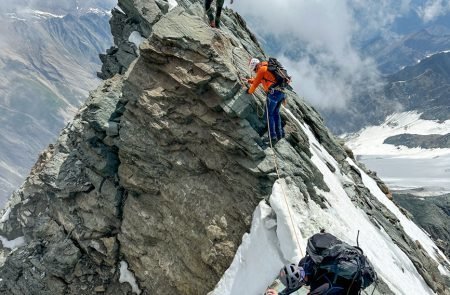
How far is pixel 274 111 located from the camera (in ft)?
67.6

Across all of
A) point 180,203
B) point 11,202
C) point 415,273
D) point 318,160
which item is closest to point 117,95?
point 180,203

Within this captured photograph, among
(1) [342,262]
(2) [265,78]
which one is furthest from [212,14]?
(1) [342,262]

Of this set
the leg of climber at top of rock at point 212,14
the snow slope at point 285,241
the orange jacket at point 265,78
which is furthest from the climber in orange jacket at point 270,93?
the leg of climber at top of rock at point 212,14

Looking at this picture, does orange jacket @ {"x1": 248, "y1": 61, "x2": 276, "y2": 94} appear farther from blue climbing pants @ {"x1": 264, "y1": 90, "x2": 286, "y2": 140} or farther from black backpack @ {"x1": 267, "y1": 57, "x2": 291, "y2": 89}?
blue climbing pants @ {"x1": 264, "y1": 90, "x2": 286, "y2": 140}

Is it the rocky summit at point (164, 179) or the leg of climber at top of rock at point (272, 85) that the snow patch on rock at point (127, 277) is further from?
the leg of climber at top of rock at point (272, 85)

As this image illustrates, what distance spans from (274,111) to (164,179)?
6485 mm

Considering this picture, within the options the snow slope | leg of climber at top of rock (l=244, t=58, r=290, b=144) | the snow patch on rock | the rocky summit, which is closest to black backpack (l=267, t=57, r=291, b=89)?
leg of climber at top of rock (l=244, t=58, r=290, b=144)

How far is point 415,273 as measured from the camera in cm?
2628

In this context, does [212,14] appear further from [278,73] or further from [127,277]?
[127,277]

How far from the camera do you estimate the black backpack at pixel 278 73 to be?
19906mm

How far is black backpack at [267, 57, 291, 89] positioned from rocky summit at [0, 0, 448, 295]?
4.52 ft

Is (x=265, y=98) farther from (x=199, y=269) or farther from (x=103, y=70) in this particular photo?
(x=103, y=70)

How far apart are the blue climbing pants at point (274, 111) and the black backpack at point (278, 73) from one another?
1.21ft

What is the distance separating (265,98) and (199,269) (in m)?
8.66
